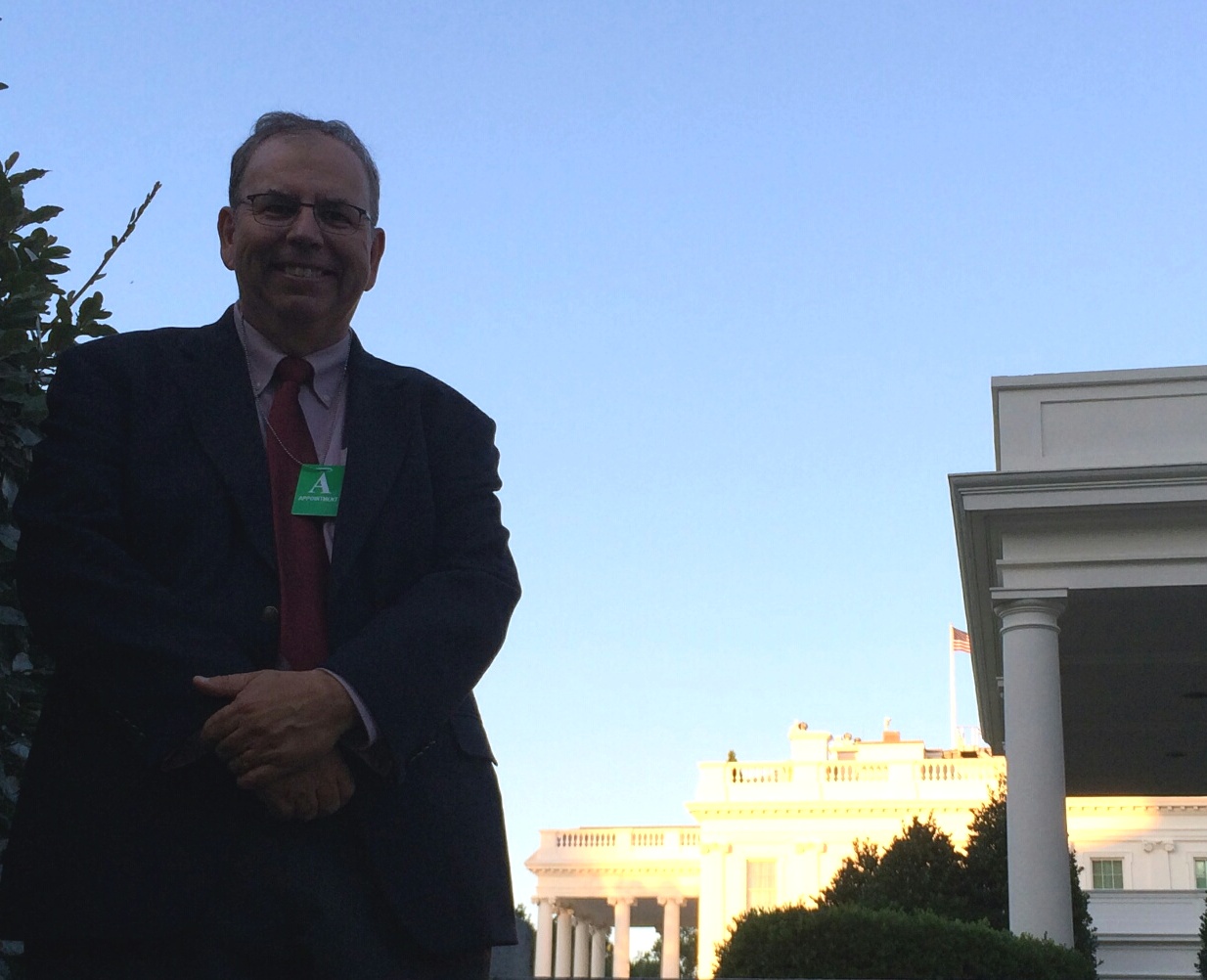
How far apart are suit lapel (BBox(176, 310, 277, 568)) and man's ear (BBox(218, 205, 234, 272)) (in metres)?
0.15

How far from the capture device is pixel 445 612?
8.36ft

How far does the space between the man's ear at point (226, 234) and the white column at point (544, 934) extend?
6029 cm

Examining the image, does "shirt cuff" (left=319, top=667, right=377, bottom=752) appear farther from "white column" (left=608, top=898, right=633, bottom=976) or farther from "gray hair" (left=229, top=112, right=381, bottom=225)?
"white column" (left=608, top=898, right=633, bottom=976)

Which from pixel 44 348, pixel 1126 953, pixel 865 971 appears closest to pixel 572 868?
pixel 1126 953

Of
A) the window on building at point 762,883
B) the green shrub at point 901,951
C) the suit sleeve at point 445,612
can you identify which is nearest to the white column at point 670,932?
the window on building at point 762,883

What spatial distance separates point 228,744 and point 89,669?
30 cm

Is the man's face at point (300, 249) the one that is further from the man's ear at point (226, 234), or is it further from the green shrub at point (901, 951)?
the green shrub at point (901, 951)

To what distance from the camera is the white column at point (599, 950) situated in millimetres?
68250

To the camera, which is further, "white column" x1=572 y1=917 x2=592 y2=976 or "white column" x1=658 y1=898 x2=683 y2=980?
"white column" x1=572 y1=917 x2=592 y2=976

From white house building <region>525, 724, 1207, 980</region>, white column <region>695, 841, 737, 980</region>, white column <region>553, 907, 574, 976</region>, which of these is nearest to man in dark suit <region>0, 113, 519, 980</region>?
white house building <region>525, 724, 1207, 980</region>

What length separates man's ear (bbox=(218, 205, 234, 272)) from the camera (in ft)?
9.80

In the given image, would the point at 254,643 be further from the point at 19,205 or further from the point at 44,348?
the point at 19,205

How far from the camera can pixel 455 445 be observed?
115 inches

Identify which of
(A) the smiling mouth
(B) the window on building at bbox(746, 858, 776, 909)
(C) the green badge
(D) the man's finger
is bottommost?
(B) the window on building at bbox(746, 858, 776, 909)
